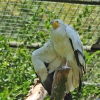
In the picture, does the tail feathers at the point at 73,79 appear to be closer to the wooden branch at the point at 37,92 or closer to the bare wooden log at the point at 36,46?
the wooden branch at the point at 37,92

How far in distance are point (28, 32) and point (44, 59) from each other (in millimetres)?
921

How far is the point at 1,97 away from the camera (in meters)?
3.44

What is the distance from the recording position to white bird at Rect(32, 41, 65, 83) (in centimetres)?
325

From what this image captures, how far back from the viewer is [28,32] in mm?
4188

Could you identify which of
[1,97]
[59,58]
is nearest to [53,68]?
[59,58]

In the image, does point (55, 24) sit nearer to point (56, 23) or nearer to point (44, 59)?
point (56, 23)

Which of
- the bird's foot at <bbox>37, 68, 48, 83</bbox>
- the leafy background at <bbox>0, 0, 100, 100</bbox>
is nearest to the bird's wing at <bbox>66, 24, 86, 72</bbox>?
the bird's foot at <bbox>37, 68, 48, 83</bbox>

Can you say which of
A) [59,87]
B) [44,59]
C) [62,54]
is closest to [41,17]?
[44,59]

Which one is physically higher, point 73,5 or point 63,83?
point 73,5

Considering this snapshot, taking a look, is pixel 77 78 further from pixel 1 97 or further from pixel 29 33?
pixel 29 33

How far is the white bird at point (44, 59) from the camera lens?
325 centimetres

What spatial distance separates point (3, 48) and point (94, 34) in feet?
2.76

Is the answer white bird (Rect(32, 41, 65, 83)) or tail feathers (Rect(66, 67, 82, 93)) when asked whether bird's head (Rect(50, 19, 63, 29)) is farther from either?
tail feathers (Rect(66, 67, 82, 93))

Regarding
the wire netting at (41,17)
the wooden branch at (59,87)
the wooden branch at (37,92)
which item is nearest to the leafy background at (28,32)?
the wire netting at (41,17)
